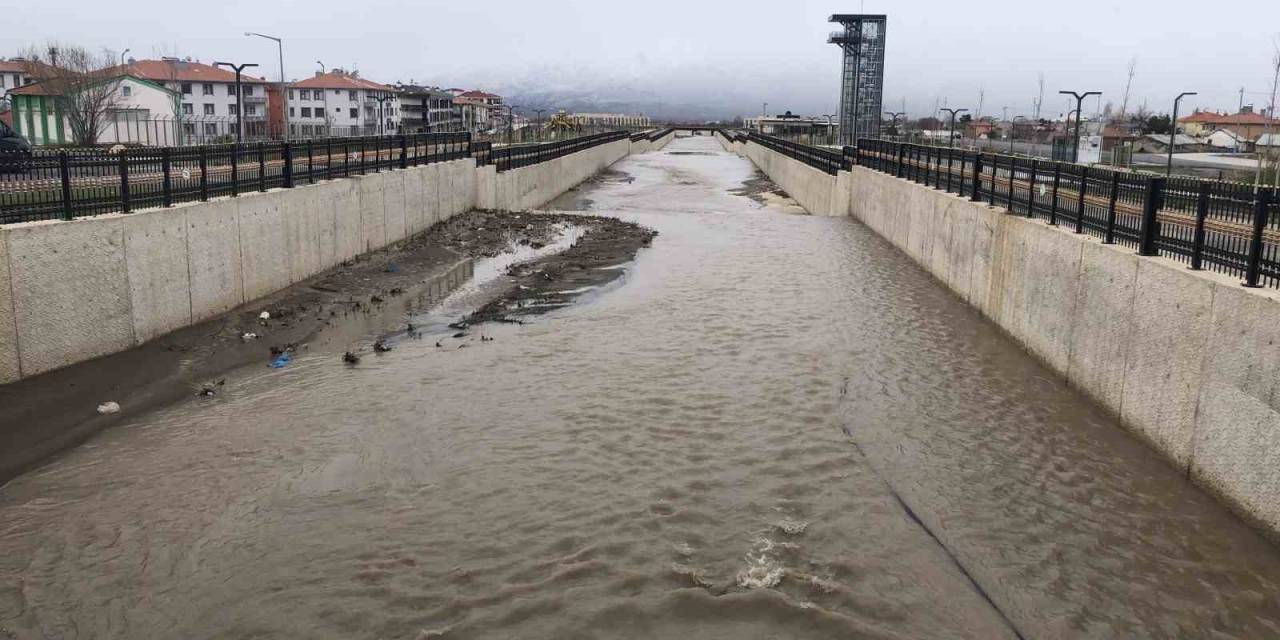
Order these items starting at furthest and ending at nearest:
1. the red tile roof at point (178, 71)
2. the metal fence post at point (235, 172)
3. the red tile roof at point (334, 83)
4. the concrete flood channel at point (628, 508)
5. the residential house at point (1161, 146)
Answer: the red tile roof at point (334, 83), the red tile roof at point (178, 71), the residential house at point (1161, 146), the metal fence post at point (235, 172), the concrete flood channel at point (628, 508)

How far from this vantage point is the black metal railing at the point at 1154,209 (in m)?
8.53

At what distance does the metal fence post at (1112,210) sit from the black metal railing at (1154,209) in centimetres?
1

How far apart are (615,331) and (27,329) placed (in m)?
7.61

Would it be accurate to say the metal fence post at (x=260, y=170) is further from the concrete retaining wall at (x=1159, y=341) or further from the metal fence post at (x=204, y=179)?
the concrete retaining wall at (x=1159, y=341)

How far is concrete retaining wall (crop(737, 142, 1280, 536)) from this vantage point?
783cm

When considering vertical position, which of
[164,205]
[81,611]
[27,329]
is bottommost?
[81,611]

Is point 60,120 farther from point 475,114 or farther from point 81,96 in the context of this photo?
point 475,114

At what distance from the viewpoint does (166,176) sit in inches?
541

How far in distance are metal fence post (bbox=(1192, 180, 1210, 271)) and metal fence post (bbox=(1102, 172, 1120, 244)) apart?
1.82 meters

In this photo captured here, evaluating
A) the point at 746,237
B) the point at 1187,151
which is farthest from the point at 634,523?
the point at 1187,151

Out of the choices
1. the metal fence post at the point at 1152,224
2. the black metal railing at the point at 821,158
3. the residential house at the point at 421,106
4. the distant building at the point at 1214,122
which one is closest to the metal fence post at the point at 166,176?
the metal fence post at the point at 1152,224

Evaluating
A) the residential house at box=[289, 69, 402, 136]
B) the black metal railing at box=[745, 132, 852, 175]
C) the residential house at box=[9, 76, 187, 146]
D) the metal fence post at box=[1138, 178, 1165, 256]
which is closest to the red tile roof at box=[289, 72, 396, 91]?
the residential house at box=[289, 69, 402, 136]

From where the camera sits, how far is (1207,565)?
7.57m

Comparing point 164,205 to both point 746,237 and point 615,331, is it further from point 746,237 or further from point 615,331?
point 746,237
